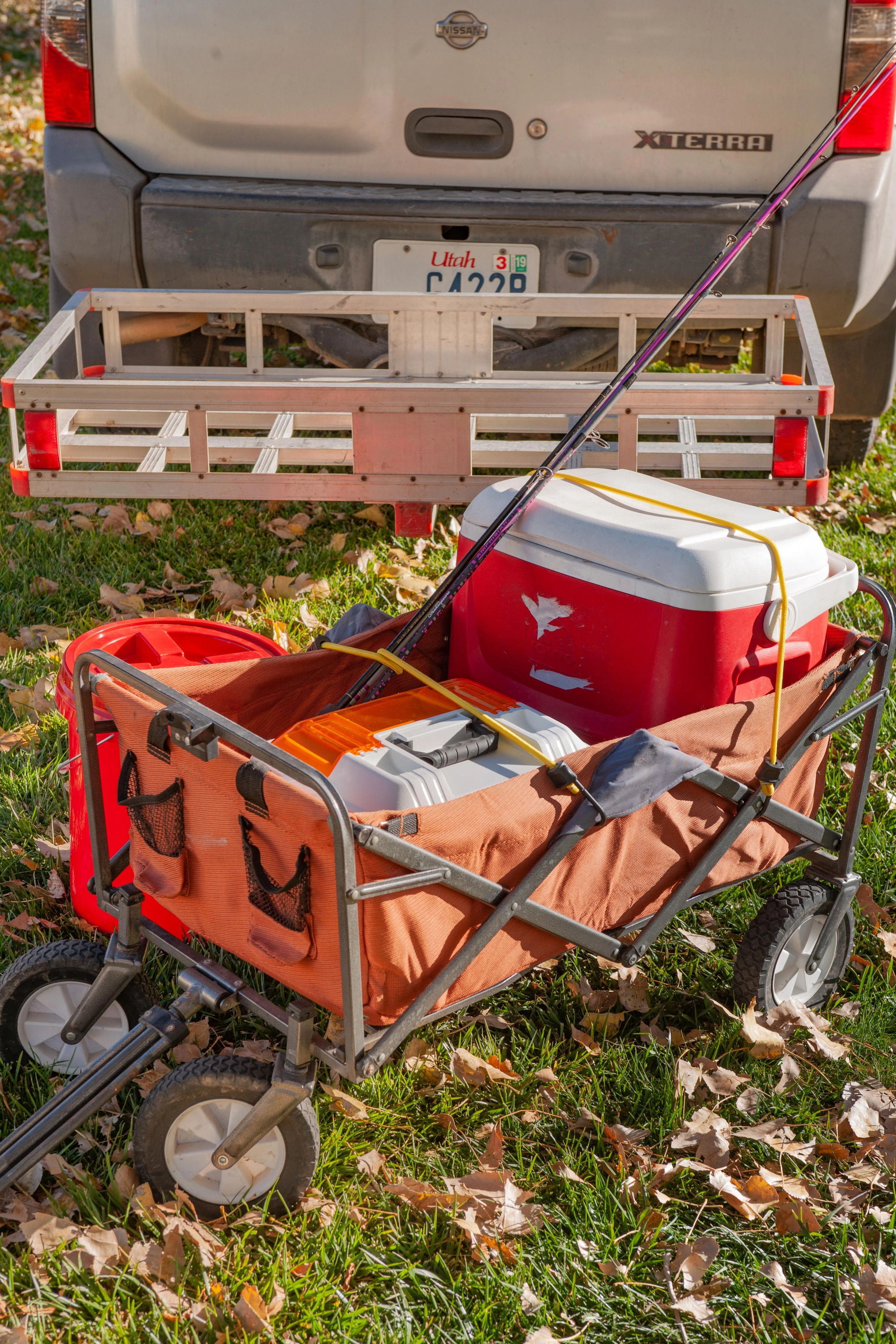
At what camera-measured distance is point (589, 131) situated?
154 inches

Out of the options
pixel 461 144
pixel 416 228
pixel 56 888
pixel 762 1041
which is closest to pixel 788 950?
pixel 762 1041

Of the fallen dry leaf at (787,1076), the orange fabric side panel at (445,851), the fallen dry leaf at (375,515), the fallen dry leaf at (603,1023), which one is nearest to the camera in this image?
the orange fabric side panel at (445,851)

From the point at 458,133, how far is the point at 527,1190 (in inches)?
121

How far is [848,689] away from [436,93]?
2.34 m

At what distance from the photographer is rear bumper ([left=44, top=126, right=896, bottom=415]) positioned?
388 cm

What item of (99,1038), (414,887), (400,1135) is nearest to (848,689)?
(414,887)

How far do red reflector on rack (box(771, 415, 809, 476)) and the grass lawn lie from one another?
0.90 meters

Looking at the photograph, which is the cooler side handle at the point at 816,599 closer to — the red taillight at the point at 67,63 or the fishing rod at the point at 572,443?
the fishing rod at the point at 572,443

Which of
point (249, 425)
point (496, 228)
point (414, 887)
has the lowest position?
point (414, 887)

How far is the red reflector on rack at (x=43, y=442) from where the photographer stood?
324 centimetres

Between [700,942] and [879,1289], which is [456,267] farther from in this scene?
[879,1289]

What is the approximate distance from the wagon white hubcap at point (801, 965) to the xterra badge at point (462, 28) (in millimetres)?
2734

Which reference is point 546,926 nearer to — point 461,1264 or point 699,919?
point 461,1264

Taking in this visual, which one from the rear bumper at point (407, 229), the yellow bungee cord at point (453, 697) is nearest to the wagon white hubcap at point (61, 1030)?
the yellow bungee cord at point (453, 697)
